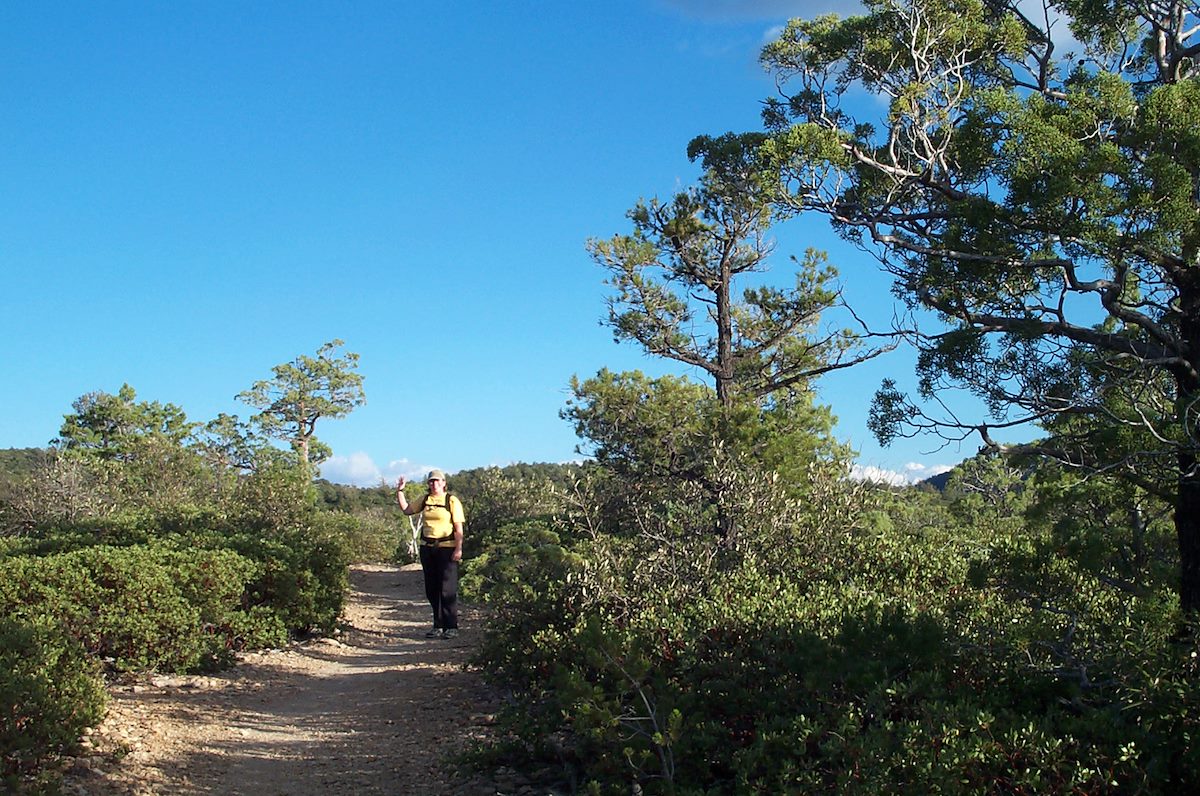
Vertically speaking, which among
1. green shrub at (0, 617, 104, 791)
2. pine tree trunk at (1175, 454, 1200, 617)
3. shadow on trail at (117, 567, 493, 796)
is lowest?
shadow on trail at (117, 567, 493, 796)

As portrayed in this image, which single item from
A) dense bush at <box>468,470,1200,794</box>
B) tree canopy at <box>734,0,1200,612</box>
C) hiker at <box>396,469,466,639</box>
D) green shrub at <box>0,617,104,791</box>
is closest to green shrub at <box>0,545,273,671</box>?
green shrub at <box>0,617,104,791</box>

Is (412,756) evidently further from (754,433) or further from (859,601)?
(754,433)

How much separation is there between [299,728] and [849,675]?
4538mm

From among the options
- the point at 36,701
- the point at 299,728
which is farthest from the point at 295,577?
the point at 36,701

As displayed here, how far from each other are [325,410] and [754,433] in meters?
30.9

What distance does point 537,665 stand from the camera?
6621 mm

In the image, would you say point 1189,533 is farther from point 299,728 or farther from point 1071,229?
point 299,728

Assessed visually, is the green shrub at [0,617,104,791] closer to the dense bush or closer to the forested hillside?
the forested hillside

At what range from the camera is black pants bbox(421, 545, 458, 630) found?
10.2 m

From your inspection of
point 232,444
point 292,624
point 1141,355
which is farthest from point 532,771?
point 232,444

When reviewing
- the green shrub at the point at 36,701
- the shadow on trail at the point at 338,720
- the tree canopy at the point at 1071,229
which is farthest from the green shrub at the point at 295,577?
the tree canopy at the point at 1071,229

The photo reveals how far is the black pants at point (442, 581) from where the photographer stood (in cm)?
1017

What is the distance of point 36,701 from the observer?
486cm

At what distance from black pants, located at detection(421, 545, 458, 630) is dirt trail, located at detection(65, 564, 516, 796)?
0.40 meters
